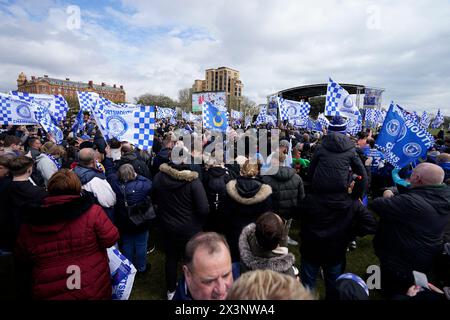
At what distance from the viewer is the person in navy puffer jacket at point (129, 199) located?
145 inches

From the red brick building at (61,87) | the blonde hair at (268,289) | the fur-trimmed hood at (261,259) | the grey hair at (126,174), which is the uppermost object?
the red brick building at (61,87)

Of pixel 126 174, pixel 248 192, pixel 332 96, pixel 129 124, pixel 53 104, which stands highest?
pixel 53 104

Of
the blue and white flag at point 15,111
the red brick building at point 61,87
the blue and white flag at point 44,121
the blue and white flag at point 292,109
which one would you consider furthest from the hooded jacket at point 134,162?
the red brick building at point 61,87

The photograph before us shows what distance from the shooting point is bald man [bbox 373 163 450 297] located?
2506 millimetres

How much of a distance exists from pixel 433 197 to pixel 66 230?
3470mm

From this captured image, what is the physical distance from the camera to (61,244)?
216cm

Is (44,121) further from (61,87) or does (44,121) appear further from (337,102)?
(61,87)

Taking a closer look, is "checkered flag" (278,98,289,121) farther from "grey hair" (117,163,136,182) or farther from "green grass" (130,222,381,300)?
"grey hair" (117,163,136,182)

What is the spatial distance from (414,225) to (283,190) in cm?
180

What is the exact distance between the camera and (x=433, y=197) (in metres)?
2.51

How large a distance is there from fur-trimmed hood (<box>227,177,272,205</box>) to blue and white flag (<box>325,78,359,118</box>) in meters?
4.84

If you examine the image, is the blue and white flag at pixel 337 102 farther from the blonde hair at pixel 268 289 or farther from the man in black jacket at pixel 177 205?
the blonde hair at pixel 268 289

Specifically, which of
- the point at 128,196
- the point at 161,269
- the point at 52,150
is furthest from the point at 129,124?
the point at 161,269
